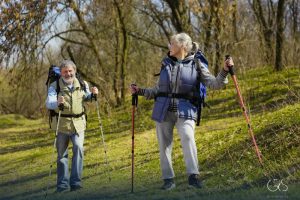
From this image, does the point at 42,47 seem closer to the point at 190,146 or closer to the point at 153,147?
the point at 153,147

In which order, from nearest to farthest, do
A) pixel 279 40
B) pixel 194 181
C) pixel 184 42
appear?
pixel 194 181
pixel 184 42
pixel 279 40

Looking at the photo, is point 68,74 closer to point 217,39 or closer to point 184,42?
point 184,42

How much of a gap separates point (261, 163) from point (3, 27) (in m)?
10.6

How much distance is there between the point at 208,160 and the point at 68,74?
2.54 m

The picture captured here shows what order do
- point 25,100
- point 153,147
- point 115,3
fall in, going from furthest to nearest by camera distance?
1. point 25,100
2. point 115,3
3. point 153,147

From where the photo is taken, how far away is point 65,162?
7852 millimetres

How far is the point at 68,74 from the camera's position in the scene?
304 inches

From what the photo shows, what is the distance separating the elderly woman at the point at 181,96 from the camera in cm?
666

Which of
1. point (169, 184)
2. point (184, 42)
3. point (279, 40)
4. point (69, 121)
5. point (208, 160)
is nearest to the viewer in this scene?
point (184, 42)

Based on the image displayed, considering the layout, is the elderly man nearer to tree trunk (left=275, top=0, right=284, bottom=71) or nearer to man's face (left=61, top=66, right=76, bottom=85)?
man's face (left=61, top=66, right=76, bottom=85)

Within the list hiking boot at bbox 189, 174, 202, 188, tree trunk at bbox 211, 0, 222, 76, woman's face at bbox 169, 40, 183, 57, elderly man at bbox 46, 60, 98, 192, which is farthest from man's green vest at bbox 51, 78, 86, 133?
tree trunk at bbox 211, 0, 222, 76

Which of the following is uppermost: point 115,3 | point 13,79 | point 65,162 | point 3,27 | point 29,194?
point 115,3

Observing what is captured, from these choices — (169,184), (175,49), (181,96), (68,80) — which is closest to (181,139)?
(181,96)

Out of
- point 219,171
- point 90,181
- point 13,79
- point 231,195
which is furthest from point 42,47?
point 231,195
